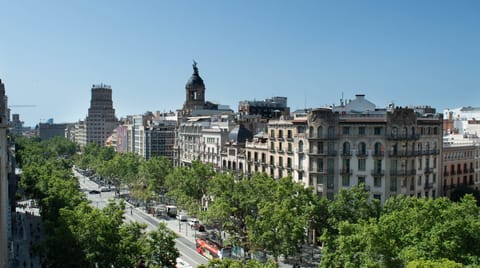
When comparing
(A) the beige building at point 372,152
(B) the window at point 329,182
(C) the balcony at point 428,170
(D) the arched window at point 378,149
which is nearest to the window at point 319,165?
(A) the beige building at point 372,152

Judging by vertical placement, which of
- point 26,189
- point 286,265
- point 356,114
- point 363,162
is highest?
point 356,114

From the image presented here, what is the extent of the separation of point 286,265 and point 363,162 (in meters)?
20.3

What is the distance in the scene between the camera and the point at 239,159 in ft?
324

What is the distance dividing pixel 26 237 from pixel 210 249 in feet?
111

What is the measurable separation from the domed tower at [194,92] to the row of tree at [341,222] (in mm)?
64506

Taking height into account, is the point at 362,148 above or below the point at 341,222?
above

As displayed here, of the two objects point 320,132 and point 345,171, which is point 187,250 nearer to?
point 345,171

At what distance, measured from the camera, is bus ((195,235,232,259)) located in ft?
212

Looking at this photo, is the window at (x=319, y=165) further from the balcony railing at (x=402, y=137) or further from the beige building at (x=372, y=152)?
the balcony railing at (x=402, y=137)

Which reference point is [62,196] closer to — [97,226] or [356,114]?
[97,226]

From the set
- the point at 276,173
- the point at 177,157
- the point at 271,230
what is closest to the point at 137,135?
the point at 177,157

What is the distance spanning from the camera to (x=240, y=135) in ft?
334

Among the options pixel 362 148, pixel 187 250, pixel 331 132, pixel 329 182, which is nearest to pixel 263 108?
pixel 331 132

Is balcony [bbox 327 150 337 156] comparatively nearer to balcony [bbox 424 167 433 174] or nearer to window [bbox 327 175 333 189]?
window [bbox 327 175 333 189]
